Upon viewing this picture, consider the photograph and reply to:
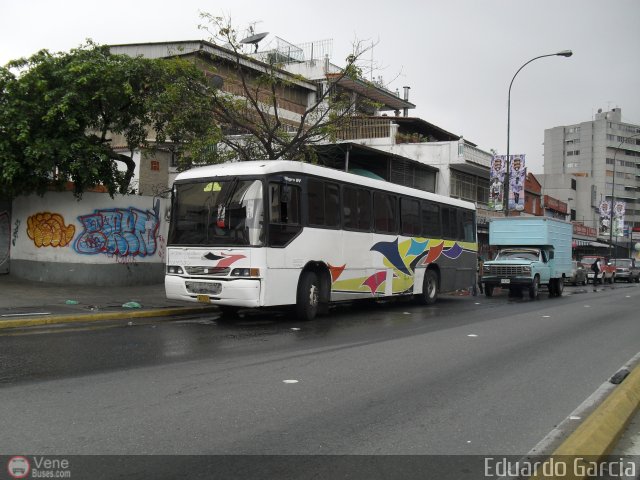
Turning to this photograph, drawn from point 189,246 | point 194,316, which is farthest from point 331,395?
point 194,316

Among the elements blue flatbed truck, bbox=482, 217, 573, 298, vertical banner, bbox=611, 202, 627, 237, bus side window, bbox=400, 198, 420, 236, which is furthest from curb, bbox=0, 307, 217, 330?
vertical banner, bbox=611, 202, 627, 237

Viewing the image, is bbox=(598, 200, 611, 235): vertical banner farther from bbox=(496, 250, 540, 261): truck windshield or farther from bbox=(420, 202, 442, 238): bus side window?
bbox=(420, 202, 442, 238): bus side window

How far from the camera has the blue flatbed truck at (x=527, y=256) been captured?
868 inches

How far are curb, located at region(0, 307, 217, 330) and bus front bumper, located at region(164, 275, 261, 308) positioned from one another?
0.77 meters

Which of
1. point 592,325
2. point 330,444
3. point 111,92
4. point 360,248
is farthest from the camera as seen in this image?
point 111,92

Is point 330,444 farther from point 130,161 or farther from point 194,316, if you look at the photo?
point 130,161

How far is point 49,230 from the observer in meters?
16.6

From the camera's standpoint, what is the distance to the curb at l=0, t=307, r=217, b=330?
1016cm

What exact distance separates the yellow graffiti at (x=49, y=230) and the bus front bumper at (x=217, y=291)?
596 cm

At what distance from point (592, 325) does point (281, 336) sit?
287 inches

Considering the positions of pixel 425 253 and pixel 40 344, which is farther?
pixel 425 253

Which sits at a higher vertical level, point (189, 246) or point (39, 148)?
point (39, 148)

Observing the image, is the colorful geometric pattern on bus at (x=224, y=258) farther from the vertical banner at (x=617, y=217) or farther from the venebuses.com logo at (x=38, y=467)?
the vertical banner at (x=617, y=217)

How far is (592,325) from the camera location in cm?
1301
